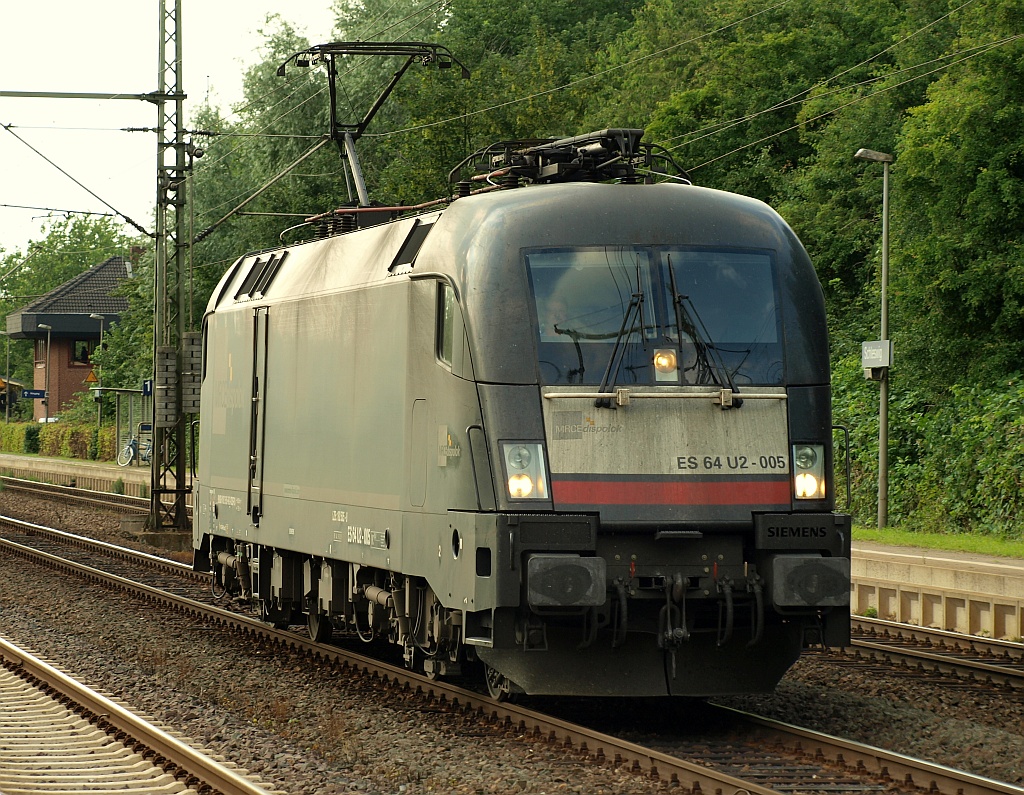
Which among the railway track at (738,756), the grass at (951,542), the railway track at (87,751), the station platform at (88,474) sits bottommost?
the railway track at (87,751)

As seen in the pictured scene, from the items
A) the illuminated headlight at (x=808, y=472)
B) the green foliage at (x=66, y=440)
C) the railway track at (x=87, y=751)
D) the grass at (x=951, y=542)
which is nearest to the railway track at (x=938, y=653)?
the illuminated headlight at (x=808, y=472)

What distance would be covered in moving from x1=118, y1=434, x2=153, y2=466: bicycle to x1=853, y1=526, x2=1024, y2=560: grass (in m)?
29.4

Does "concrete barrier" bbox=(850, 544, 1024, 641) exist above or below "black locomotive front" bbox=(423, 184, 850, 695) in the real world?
below

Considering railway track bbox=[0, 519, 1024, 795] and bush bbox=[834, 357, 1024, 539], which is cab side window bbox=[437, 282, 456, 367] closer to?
railway track bbox=[0, 519, 1024, 795]

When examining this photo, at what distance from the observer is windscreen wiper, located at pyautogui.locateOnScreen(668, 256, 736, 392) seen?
981cm

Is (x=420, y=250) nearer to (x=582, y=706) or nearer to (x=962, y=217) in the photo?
(x=582, y=706)

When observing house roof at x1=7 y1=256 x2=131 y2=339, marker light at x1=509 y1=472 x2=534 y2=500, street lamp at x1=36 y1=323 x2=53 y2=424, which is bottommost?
marker light at x1=509 y1=472 x2=534 y2=500

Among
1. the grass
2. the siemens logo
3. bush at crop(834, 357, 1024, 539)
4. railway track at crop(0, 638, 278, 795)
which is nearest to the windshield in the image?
the siemens logo

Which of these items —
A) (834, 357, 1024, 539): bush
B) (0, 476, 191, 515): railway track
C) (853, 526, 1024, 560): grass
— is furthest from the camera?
(0, 476, 191, 515): railway track

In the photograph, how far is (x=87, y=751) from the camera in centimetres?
988

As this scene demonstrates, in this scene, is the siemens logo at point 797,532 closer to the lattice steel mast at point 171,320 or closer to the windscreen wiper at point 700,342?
the windscreen wiper at point 700,342

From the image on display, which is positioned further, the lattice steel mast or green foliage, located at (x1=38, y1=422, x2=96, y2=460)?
green foliage, located at (x1=38, y1=422, x2=96, y2=460)

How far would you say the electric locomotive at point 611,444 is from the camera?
31.1ft

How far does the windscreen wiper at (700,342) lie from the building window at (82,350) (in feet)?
255
